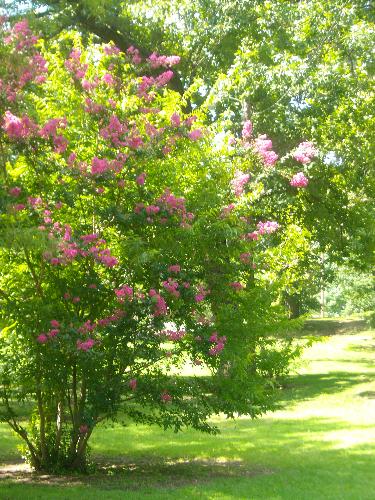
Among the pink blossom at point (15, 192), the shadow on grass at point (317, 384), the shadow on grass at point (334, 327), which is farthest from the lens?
the shadow on grass at point (334, 327)

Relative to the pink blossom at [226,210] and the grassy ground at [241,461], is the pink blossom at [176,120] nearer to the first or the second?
the pink blossom at [226,210]

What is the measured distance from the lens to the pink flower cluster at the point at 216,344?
8.82 metres

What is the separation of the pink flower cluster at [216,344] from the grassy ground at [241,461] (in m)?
1.84

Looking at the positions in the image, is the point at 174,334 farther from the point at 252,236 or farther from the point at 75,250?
the point at 252,236

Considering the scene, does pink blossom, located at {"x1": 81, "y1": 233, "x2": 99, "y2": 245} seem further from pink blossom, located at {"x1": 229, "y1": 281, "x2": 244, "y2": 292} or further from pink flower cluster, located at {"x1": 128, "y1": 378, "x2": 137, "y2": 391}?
pink blossom, located at {"x1": 229, "y1": 281, "x2": 244, "y2": 292}

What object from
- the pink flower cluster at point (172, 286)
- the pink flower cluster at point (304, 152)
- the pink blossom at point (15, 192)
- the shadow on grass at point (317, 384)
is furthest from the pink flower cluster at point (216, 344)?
the shadow on grass at point (317, 384)

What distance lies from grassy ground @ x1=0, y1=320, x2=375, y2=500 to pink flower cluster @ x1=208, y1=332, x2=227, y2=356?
6.05ft

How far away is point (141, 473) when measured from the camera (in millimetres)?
10328

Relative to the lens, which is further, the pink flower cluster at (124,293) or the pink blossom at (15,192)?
the pink flower cluster at (124,293)

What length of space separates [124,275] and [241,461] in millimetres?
4707

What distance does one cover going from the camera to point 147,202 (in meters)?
8.70

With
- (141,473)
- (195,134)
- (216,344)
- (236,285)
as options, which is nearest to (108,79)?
(195,134)

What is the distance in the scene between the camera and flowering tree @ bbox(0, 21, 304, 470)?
8406 millimetres

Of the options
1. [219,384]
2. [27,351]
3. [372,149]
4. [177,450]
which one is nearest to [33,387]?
[27,351]
